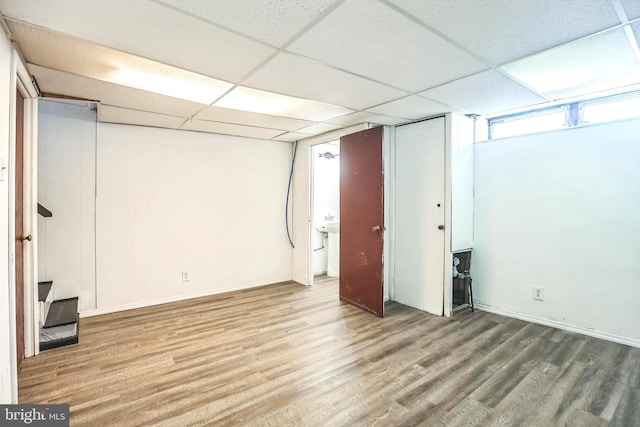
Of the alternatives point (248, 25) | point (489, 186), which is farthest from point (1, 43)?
point (489, 186)

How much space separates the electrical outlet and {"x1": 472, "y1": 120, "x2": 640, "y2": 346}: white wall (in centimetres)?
4

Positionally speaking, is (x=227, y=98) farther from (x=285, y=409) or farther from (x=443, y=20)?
(x=285, y=409)

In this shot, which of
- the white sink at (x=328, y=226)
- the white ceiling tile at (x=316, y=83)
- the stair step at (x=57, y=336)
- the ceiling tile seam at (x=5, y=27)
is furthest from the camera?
the white sink at (x=328, y=226)

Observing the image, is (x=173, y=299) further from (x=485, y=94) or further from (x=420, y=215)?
(x=485, y=94)

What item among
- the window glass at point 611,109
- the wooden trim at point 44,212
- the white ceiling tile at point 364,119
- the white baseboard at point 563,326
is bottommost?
the white baseboard at point 563,326

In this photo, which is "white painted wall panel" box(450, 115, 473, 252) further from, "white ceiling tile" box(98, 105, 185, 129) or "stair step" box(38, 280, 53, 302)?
"stair step" box(38, 280, 53, 302)

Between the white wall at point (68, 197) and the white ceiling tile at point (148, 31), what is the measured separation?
2053 mm

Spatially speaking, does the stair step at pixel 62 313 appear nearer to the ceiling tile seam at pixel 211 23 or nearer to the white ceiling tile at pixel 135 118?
the white ceiling tile at pixel 135 118

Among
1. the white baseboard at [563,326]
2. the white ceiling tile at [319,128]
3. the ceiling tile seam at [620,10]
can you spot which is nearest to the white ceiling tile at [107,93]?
the white ceiling tile at [319,128]

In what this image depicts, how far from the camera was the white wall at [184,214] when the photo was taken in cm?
352

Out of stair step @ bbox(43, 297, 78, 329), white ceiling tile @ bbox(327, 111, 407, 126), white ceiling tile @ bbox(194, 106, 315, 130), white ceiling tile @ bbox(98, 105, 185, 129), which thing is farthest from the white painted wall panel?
stair step @ bbox(43, 297, 78, 329)

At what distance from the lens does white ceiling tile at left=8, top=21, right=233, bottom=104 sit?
5.69 feet

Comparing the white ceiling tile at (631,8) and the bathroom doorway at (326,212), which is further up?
the white ceiling tile at (631,8)

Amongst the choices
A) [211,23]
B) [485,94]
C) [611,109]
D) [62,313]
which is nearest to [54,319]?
[62,313]
